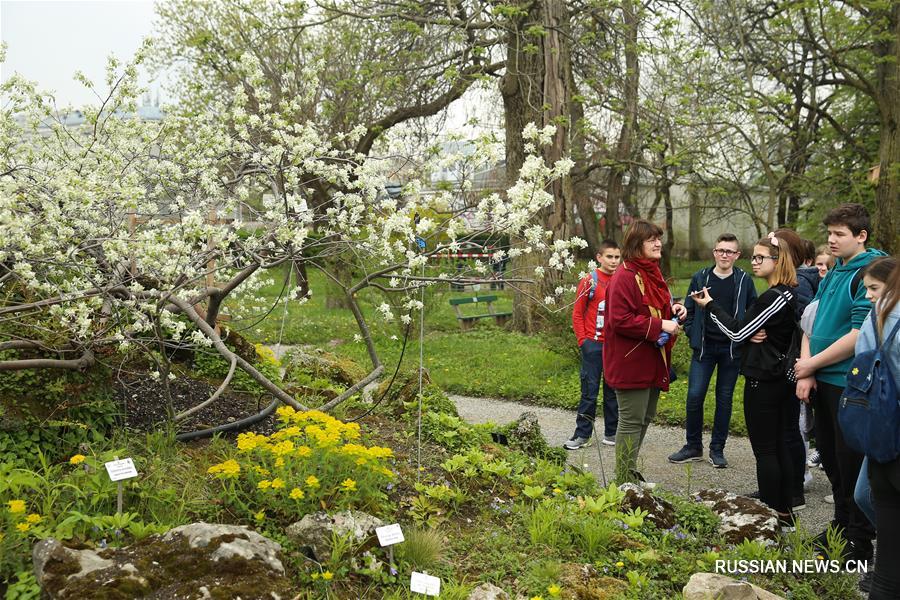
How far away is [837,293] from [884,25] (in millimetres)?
10781

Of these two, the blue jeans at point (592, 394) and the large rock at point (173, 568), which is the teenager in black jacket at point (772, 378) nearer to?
the blue jeans at point (592, 394)

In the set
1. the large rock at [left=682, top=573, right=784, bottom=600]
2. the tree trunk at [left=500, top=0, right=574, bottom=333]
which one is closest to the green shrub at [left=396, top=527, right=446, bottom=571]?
the large rock at [left=682, top=573, right=784, bottom=600]

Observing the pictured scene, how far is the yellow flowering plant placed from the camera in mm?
3957

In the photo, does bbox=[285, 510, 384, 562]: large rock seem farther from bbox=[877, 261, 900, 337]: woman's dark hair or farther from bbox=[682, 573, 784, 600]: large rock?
bbox=[877, 261, 900, 337]: woman's dark hair

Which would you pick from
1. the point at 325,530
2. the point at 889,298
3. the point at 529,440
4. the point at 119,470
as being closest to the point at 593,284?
the point at 529,440

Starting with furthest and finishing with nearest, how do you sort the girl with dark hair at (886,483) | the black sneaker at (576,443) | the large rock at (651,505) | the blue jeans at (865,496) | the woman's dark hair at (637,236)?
the black sneaker at (576,443) < the woman's dark hair at (637,236) < the large rock at (651,505) < the blue jeans at (865,496) < the girl with dark hair at (886,483)

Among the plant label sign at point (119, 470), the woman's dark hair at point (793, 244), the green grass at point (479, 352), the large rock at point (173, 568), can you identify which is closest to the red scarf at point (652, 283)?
the woman's dark hair at point (793, 244)

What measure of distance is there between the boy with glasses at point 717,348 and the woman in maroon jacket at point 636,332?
1.11 m

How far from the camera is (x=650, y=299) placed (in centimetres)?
510

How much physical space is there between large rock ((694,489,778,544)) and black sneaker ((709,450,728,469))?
146 cm

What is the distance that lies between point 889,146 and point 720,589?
12.2 metres

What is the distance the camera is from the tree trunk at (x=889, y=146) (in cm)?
1255

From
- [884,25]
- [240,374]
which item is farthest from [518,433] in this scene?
[884,25]

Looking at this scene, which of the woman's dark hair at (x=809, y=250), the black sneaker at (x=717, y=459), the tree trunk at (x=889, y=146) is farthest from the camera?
the tree trunk at (x=889, y=146)
